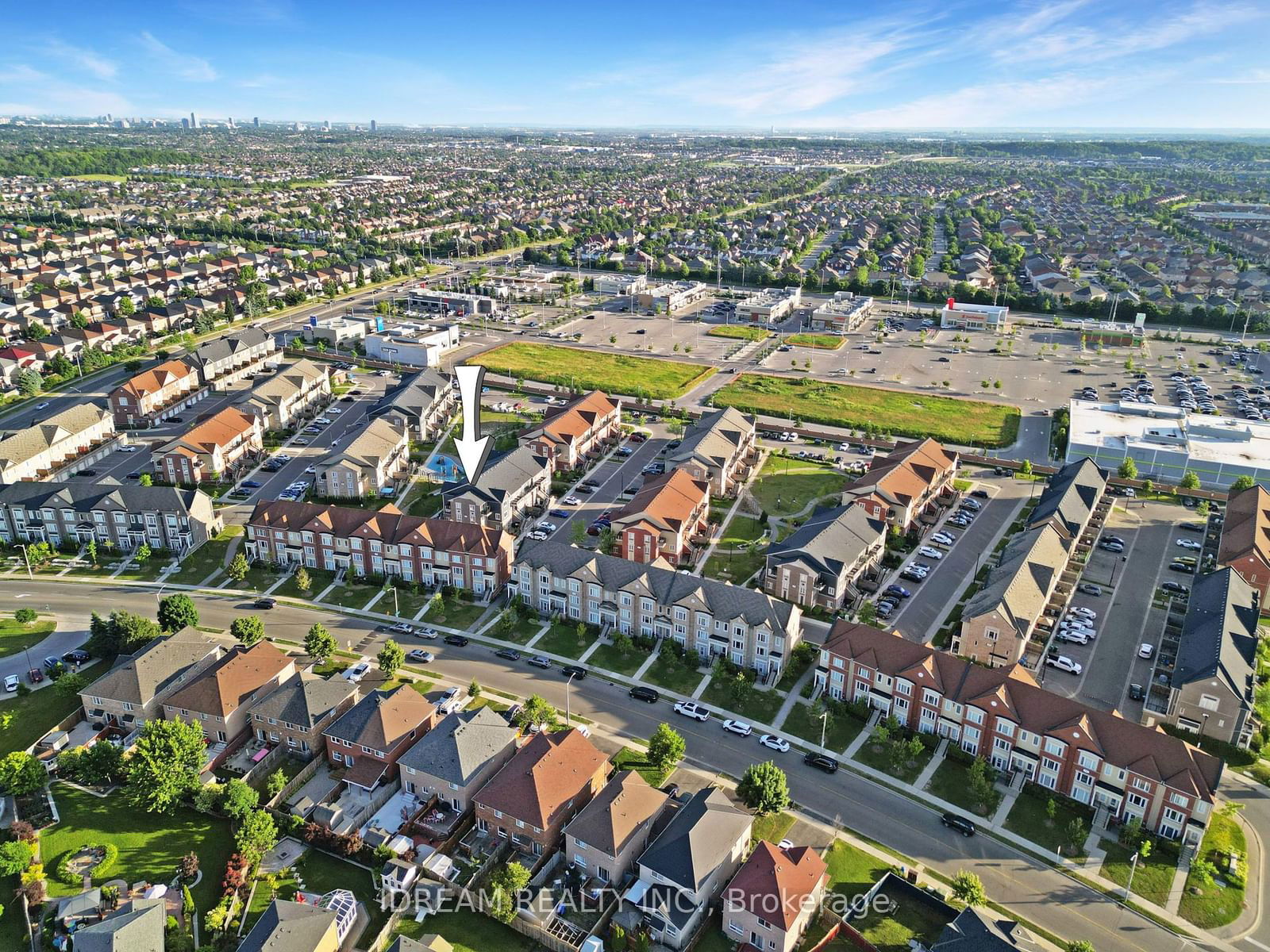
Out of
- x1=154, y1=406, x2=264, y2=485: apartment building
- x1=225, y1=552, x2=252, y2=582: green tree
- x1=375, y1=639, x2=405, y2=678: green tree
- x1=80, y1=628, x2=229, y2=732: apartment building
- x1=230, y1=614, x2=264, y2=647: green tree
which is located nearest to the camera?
x1=80, y1=628, x2=229, y2=732: apartment building

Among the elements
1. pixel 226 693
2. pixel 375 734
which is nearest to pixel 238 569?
pixel 226 693

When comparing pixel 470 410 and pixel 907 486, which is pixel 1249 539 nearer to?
pixel 907 486

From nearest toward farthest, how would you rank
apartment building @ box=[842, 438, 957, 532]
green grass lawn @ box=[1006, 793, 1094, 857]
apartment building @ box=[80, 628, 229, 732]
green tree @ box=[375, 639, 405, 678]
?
green grass lawn @ box=[1006, 793, 1094, 857], apartment building @ box=[80, 628, 229, 732], green tree @ box=[375, 639, 405, 678], apartment building @ box=[842, 438, 957, 532]

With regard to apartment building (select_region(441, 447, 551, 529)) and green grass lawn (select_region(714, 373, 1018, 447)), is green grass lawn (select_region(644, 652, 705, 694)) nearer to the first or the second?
apartment building (select_region(441, 447, 551, 529))

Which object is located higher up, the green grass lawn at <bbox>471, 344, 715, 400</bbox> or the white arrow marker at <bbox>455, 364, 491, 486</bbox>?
the white arrow marker at <bbox>455, 364, 491, 486</bbox>

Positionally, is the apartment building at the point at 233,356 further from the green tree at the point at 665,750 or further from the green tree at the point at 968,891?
the green tree at the point at 968,891

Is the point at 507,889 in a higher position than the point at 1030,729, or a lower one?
lower

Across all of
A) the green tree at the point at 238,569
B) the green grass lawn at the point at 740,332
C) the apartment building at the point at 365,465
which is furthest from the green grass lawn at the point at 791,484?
the green grass lawn at the point at 740,332

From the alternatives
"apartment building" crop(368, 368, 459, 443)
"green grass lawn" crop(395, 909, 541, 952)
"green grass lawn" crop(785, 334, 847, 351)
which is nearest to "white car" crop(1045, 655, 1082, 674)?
"green grass lawn" crop(395, 909, 541, 952)
